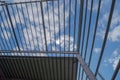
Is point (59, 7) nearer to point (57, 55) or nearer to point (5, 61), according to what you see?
point (57, 55)

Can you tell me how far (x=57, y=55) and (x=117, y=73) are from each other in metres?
4.31

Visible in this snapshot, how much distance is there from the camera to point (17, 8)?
6078mm

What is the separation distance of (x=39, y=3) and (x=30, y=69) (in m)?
2.88

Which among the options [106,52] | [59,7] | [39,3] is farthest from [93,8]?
[39,3]

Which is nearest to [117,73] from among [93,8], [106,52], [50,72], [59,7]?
[106,52]

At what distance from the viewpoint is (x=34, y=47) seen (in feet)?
21.5

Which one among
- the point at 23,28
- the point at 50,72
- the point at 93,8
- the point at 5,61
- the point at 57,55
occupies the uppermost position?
the point at 93,8

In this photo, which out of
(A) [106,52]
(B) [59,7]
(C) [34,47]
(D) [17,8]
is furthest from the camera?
(C) [34,47]

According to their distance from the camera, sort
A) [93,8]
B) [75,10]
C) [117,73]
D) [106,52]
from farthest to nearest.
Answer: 1. [75,10]
2. [93,8]
3. [106,52]
4. [117,73]

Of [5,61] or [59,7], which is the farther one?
[5,61]

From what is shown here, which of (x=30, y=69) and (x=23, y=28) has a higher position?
(x=23, y=28)

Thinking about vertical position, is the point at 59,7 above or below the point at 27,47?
above

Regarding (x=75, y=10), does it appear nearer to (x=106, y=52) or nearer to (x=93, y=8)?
(x=93, y=8)

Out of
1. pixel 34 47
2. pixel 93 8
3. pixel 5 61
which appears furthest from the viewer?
pixel 5 61
